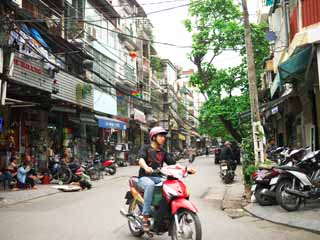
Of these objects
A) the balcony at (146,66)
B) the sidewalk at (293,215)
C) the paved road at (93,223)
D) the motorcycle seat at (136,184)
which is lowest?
the paved road at (93,223)

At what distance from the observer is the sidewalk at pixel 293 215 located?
7.15 meters

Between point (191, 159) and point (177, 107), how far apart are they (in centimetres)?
2399

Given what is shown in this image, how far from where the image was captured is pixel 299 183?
8562 millimetres

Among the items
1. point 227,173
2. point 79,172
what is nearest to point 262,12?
point 227,173

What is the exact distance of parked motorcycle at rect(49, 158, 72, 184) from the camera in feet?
55.7

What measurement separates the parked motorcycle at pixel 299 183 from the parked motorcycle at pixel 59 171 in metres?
10.2

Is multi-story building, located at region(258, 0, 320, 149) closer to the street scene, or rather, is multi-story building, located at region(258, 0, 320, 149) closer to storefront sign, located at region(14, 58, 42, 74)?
the street scene

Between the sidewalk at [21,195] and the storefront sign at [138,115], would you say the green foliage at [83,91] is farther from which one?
the storefront sign at [138,115]

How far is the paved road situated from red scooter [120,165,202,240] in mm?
718

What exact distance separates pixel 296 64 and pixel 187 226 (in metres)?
6.44

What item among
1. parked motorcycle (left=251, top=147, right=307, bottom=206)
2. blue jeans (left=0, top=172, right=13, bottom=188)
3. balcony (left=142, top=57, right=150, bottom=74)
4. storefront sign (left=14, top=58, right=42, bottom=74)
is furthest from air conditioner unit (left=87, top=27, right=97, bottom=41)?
parked motorcycle (left=251, top=147, right=307, bottom=206)

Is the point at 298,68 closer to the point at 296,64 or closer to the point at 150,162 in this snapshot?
the point at 296,64

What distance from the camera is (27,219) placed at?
27.9 ft

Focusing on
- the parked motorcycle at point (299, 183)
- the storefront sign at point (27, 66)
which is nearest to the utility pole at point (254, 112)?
the parked motorcycle at point (299, 183)
